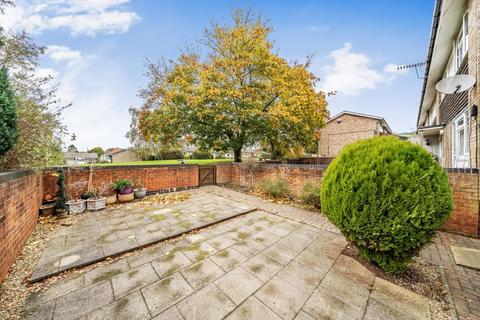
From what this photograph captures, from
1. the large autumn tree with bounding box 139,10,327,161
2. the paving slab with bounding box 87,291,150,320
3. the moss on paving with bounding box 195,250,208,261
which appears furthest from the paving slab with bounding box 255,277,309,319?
the large autumn tree with bounding box 139,10,327,161

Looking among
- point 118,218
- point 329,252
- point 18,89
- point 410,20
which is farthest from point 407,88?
point 18,89

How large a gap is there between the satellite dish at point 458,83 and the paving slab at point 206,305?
21.7ft

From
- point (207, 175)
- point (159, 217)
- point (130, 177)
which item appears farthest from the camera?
point (207, 175)

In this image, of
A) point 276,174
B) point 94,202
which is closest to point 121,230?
point 94,202

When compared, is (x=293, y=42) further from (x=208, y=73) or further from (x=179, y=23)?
(x=179, y=23)

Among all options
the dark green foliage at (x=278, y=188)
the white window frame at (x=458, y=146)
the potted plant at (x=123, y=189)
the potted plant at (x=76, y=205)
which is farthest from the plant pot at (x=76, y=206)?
the white window frame at (x=458, y=146)

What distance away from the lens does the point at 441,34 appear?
18.3ft

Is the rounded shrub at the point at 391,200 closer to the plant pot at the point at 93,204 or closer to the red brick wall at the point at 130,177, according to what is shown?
the plant pot at the point at 93,204

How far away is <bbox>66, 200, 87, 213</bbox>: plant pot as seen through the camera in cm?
527

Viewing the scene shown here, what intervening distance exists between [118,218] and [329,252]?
206 inches

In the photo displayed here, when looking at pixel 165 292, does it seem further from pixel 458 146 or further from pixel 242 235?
pixel 458 146

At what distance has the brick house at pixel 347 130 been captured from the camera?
19250mm

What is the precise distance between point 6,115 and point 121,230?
2847mm

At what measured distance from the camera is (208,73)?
8.59 meters
